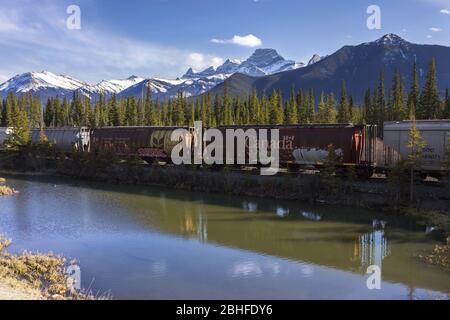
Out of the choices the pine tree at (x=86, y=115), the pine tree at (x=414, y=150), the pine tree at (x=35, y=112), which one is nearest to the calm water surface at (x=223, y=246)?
the pine tree at (x=414, y=150)

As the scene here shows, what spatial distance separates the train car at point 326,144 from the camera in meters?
37.2

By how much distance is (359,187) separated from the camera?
35844 millimetres

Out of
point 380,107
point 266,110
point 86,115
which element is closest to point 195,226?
point 380,107

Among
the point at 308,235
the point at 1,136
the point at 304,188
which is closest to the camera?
the point at 308,235

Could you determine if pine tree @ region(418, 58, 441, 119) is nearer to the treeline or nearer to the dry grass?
the treeline

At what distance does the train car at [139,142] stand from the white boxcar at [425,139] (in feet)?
69.7

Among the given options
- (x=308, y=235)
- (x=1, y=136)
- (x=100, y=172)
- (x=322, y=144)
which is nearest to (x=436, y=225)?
(x=308, y=235)

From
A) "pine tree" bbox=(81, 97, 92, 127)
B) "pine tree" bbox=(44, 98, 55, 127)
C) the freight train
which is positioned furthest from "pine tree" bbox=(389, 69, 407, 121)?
"pine tree" bbox=(44, 98, 55, 127)

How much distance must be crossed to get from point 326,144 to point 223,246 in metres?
17.0

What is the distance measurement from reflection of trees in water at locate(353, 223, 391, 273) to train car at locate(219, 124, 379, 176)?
32.3 ft

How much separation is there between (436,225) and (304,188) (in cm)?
1179

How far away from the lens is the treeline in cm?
7688

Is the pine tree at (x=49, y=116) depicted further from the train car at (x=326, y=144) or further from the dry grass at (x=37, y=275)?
the dry grass at (x=37, y=275)

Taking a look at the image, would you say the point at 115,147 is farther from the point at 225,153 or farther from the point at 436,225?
the point at 436,225
